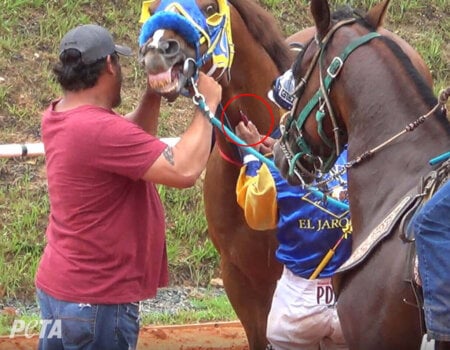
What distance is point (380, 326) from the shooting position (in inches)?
147

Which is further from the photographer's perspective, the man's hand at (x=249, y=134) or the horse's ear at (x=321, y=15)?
the man's hand at (x=249, y=134)

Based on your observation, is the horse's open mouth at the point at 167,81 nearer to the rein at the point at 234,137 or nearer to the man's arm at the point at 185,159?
the rein at the point at 234,137

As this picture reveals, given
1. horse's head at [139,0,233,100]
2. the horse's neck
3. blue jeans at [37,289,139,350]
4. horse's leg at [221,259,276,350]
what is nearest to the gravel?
horse's leg at [221,259,276,350]

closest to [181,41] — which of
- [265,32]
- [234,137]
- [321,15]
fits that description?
[234,137]

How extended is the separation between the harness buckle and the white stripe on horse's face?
99 cm

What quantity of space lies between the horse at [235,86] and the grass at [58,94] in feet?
5.51

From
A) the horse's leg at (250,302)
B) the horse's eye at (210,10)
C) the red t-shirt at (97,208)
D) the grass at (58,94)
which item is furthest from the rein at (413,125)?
the grass at (58,94)

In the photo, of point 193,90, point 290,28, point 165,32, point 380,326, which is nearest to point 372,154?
point 380,326

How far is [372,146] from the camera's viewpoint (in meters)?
4.06

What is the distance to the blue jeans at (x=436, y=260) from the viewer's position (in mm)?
3396

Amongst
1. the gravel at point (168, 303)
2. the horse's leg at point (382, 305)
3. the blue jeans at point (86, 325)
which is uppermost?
the horse's leg at point (382, 305)

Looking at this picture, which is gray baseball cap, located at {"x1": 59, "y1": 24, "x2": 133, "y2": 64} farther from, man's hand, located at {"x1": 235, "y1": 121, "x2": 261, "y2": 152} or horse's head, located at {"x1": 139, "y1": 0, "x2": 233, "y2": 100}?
man's hand, located at {"x1": 235, "y1": 121, "x2": 261, "y2": 152}

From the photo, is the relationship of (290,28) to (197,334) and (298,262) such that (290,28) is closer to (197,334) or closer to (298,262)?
(197,334)

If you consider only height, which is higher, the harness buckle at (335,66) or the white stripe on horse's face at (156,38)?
the white stripe on horse's face at (156,38)
